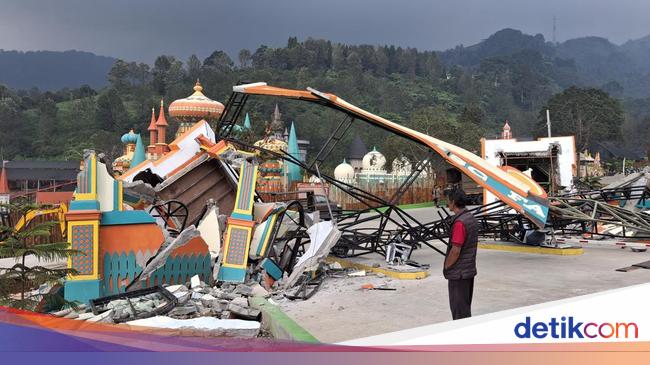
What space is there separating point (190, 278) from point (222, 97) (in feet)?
269

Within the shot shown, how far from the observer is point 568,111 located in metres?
82.6

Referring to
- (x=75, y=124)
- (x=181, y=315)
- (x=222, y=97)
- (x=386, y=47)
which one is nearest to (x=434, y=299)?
(x=181, y=315)

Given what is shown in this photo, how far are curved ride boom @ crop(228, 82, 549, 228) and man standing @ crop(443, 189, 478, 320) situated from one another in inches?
154

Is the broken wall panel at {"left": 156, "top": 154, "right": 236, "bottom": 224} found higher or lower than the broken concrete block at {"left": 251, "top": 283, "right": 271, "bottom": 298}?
higher

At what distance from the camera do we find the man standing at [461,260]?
16.5 ft

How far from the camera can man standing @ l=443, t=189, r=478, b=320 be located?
16.5ft

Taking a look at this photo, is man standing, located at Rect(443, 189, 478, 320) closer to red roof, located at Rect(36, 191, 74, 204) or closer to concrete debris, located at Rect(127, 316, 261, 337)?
concrete debris, located at Rect(127, 316, 261, 337)

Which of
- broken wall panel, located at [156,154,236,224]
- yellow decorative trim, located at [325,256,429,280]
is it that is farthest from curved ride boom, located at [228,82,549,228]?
broken wall panel, located at [156,154,236,224]

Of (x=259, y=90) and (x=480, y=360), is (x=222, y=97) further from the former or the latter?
(x=480, y=360)

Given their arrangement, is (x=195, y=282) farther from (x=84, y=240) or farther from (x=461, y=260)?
(x=461, y=260)

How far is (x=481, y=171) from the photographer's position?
29.5 ft

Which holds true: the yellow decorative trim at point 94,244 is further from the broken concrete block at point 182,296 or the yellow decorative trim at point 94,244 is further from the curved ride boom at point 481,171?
the curved ride boom at point 481,171

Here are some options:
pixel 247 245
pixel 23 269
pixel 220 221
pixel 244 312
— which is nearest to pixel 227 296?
pixel 244 312

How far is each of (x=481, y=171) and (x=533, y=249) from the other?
12.5 feet
